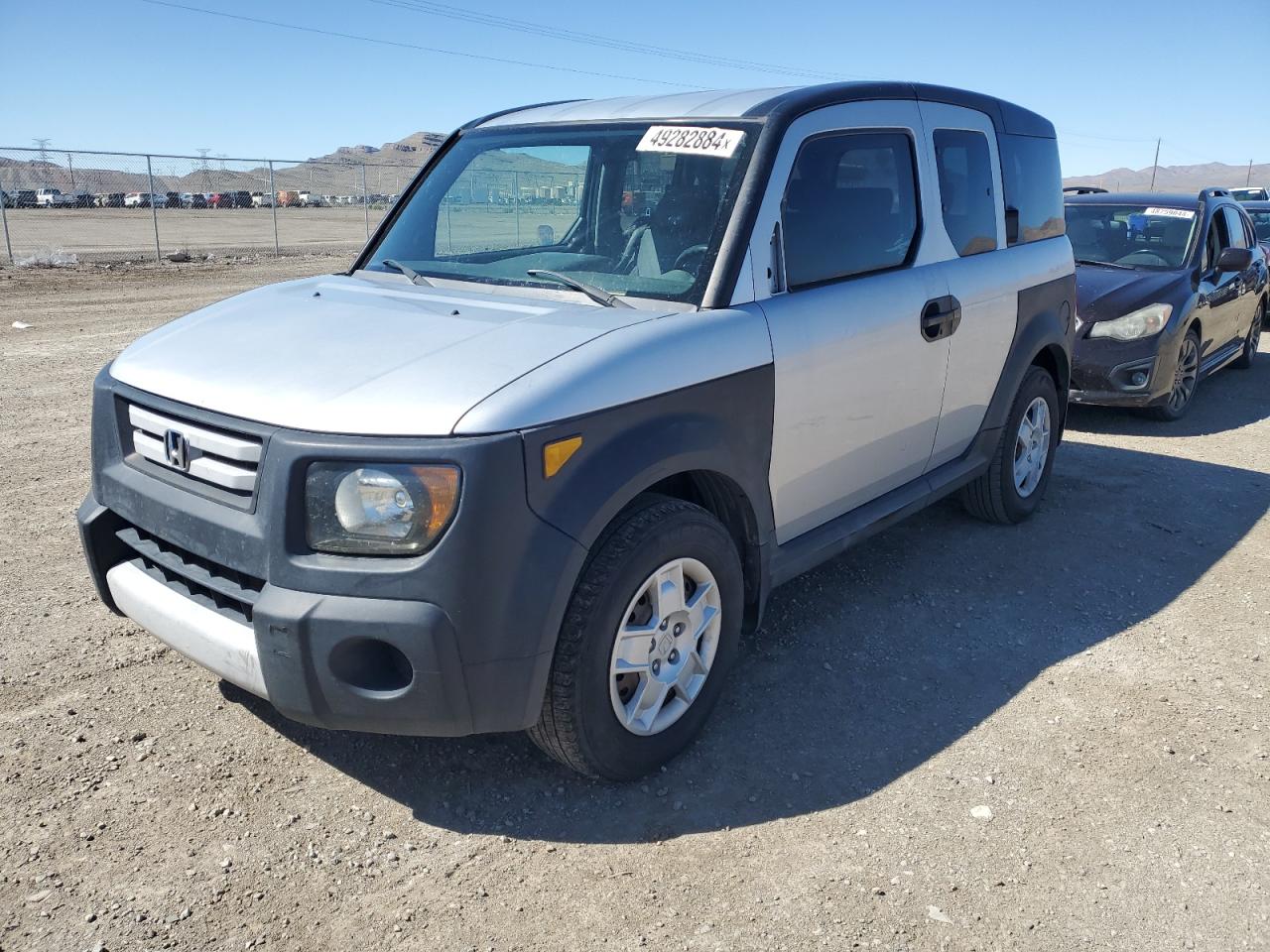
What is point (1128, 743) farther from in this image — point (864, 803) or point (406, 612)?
point (406, 612)

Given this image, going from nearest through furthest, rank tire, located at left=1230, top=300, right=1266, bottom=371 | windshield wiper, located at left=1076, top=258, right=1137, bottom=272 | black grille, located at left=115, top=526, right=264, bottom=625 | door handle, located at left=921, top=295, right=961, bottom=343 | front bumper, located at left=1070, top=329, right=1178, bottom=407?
black grille, located at left=115, top=526, right=264, bottom=625 → door handle, located at left=921, top=295, right=961, bottom=343 → front bumper, located at left=1070, top=329, right=1178, bottom=407 → windshield wiper, located at left=1076, top=258, right=1137, bottom=272 → tire, located at left=1230, top=300, right=1266, bottom=371

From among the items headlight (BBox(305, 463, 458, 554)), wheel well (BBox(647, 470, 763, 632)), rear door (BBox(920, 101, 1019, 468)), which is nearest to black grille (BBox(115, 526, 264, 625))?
headlight (BBox(305, 463, 458, 554))

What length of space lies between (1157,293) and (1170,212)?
123cm

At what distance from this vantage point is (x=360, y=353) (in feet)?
Result: 9.23

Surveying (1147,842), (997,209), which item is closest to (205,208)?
(997,209)

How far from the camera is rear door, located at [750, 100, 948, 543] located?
338cm

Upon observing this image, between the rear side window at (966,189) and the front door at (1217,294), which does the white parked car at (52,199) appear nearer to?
the front door at (1217,294)

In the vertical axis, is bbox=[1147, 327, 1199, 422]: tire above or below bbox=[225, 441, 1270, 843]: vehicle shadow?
above

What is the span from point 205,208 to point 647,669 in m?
36.2

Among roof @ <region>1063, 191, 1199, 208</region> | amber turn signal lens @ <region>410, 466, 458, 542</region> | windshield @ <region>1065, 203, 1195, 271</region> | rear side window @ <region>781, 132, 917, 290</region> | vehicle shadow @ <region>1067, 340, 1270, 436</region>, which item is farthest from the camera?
roof @ <region>1063, 191, 1199, 208</region>

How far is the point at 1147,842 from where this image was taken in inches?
112

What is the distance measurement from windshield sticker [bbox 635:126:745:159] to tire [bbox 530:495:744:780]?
1.26 m

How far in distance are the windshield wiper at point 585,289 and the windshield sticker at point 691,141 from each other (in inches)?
22.7

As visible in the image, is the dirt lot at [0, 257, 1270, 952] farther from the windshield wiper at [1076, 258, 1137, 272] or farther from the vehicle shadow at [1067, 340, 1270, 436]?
the windshield wiper at [1076, 258, 1137, 272]
